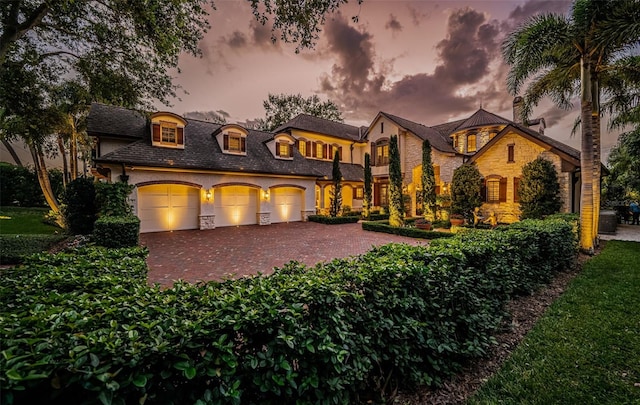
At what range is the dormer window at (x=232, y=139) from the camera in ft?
56.4

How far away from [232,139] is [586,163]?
17.8 metres

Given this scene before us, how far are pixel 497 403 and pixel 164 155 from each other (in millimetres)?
16405

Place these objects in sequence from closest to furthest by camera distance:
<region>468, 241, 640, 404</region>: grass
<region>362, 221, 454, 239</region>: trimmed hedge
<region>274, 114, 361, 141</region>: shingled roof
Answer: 1. <region>468, 241, 640, 404</region>: grass
2. <region>362, 221, 454, 239</region>: trimmed hedge
3. <region>274, 114, 361, 141</region>: shingled roof

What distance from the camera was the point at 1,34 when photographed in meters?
7.70

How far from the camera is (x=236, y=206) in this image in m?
17.1

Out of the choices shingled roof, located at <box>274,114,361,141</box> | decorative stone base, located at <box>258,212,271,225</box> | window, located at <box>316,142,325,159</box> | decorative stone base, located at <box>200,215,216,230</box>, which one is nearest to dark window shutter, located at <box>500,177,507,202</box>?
shingled roof, located at <box>274,114,361,141</box>

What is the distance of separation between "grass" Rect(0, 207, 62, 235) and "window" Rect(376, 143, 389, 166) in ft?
74.8

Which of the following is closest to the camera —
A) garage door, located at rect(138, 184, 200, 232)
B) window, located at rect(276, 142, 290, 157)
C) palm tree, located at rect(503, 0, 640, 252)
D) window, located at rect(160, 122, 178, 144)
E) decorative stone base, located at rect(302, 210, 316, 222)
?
palm tree, located at rect(503, 0, 640, 252)

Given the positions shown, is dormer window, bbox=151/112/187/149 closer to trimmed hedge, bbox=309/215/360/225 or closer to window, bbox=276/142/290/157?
window, bbox=276/142/290/157

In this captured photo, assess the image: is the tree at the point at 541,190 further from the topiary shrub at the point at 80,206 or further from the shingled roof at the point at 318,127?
the topiary shrub at the point at 80,206

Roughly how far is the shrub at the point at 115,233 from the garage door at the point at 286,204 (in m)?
10.2

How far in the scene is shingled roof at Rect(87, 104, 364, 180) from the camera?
539 inches

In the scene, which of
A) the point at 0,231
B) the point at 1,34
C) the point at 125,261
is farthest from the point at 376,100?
the point at 0,231

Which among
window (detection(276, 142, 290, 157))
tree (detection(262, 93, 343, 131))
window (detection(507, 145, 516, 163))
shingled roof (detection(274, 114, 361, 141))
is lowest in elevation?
window (detection(507, 145, 516, 163))
